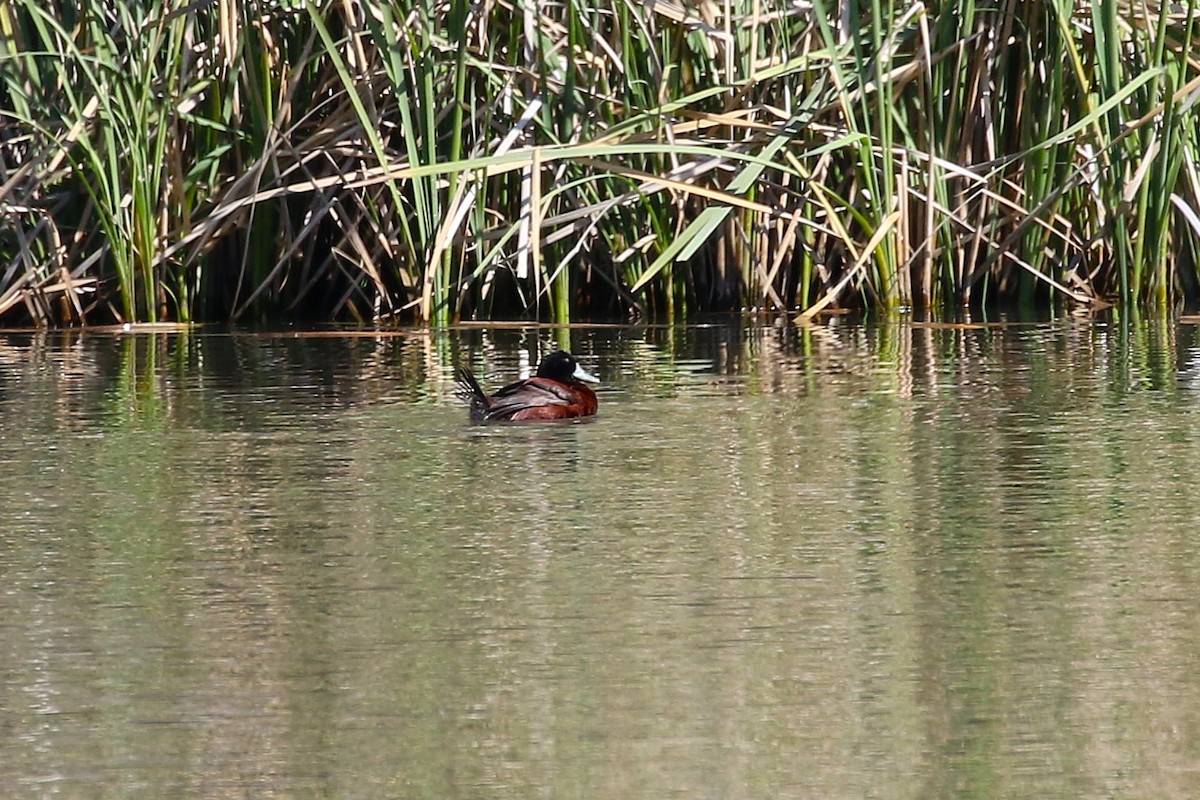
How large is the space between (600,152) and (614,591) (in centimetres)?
448

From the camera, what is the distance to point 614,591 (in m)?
4.04

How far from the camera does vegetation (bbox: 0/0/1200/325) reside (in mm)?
8703

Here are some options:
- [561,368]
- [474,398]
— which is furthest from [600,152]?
[474,398]

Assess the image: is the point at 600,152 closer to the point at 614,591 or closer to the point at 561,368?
the point at 561,368

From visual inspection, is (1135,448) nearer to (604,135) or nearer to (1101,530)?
(1101,530)

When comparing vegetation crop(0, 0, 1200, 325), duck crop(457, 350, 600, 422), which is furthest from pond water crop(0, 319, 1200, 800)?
vegetation crop(0, 0, 1200, 325)

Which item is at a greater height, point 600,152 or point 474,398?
point 600,152

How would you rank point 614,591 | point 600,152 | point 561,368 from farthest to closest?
point 600,152, point 561,368, point 614,591

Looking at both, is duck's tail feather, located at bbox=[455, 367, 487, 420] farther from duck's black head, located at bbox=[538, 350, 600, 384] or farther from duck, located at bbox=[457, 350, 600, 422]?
duck's black head, located at bbox=[538, 350, 600, 384]

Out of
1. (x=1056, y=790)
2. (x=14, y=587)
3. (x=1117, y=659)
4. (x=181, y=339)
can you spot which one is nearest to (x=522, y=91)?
(x=181, y=339)

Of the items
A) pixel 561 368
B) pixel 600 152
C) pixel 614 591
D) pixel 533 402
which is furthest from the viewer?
pixel 600 152

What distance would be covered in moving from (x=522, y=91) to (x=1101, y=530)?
5.03 m

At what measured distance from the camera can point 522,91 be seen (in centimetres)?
922

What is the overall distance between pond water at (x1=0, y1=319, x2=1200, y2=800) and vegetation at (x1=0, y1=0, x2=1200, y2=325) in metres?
1.76
